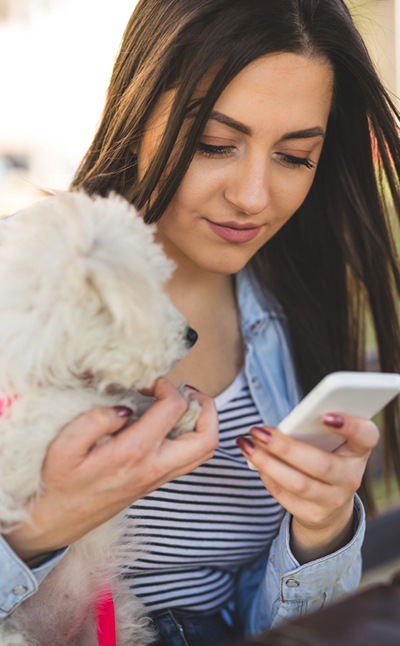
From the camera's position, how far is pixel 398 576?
0.74m

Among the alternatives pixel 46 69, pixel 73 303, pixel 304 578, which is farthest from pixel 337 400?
pixel 46 69

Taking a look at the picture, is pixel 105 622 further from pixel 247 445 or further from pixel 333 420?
pixel 333 420

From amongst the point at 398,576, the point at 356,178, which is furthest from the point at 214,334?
the point at 398,576

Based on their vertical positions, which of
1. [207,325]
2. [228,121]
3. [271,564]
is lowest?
[271,564]

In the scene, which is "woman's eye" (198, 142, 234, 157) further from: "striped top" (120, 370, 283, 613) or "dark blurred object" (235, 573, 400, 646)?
"dark blurred object" (235, 573, 400, 646)

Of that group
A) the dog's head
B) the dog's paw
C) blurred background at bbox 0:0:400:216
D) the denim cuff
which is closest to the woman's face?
the dog's head


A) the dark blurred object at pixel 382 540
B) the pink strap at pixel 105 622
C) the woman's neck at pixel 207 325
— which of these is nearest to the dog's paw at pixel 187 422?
the pink strap at pixel 105 622

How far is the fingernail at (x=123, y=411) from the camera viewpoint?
0.88 m

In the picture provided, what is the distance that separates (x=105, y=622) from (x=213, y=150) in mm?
1051

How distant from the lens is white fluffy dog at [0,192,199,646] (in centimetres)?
81

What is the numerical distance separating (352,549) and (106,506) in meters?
0.64

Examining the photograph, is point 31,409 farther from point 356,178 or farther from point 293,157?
point 356,178

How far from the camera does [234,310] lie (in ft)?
5.76

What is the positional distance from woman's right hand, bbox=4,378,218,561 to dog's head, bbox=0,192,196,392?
0.09 meters
